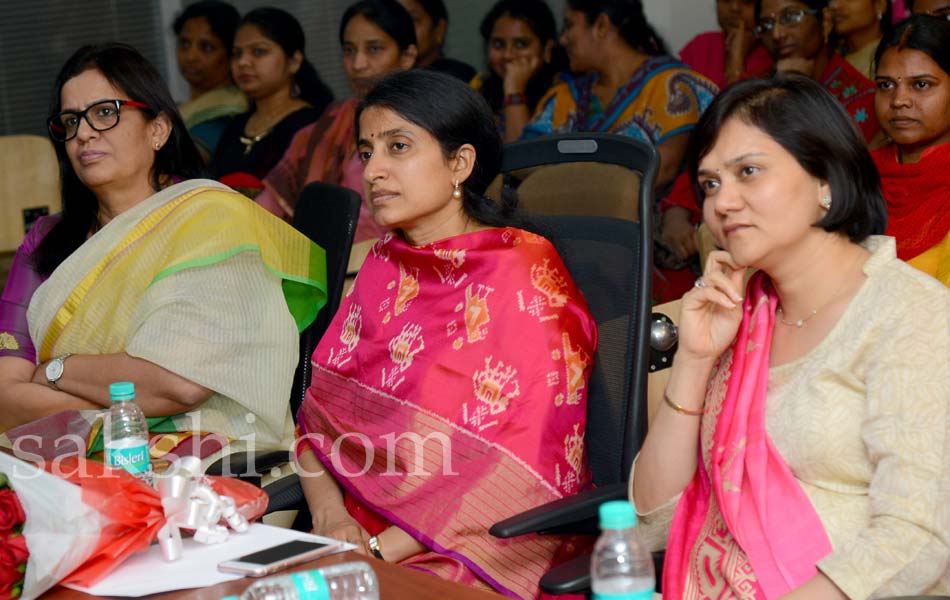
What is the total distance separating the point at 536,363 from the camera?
2012 millimetres

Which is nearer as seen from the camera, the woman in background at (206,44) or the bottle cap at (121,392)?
the bottle cap at (121,392)

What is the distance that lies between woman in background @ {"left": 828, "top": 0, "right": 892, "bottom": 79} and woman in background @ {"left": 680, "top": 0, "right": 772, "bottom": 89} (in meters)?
0.48

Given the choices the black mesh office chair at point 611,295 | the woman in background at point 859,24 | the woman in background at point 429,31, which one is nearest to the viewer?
the black mesh office chair at point 611,295

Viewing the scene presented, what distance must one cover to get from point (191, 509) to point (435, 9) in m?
3.59

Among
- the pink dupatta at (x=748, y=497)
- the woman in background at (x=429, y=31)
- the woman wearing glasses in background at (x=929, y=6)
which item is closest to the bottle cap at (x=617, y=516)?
the pink dupatta at (x=748, y=497)

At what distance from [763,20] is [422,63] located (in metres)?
1.53

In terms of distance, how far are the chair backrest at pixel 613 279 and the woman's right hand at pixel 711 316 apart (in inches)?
8.0

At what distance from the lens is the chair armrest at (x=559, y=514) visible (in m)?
1.68

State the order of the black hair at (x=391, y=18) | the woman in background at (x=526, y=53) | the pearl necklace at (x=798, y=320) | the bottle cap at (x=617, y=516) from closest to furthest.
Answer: the bottle cap at (x=617, y=516), the pearl necklace at (x=798, y=320), the black hair at (x=391, y=18), the woman in background at (x=526, y=53)

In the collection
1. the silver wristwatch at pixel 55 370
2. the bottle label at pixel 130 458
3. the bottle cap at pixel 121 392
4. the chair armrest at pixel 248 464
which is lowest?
the chair armrest at pixel 248 464

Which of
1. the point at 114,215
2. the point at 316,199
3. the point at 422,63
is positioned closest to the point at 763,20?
the point at 422,63

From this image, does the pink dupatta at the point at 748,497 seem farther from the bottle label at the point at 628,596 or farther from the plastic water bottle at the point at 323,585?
the plastic water bottle at the point at 323,585

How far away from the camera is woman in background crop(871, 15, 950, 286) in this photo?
9.23 ft

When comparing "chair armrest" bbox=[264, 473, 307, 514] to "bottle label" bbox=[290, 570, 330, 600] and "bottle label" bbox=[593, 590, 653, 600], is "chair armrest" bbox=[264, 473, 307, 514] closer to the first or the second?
"bottle label" bbox=[290, 570, 330, 600]
